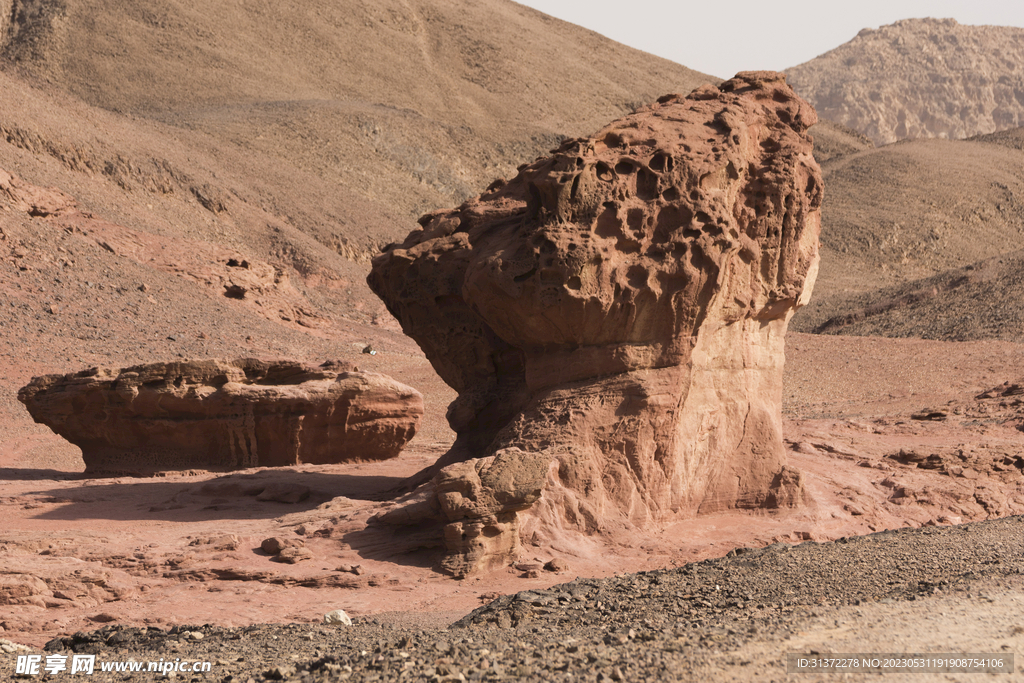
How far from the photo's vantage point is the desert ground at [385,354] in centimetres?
602

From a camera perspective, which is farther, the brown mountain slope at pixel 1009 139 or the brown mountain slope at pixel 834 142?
the brown mountain slope at pixel 834 142

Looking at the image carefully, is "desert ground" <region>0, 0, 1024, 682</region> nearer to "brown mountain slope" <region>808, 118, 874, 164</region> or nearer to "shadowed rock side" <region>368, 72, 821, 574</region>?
"shadowed rock side" <region>368, 72, 821, 574</region>

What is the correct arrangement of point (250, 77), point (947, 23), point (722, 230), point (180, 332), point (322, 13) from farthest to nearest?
point (947, 23)
point (322, 13)
point (250, 77)
point (180, 332)
point (722, 230)

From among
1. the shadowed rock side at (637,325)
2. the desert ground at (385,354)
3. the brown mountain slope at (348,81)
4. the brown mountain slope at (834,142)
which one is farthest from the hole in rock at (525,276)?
the brown mountain slope at (834,142)

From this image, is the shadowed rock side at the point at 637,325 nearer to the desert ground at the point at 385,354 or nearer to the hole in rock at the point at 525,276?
the hole in rock at the point at 525,276

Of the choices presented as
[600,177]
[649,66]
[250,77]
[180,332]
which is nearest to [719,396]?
[600,177]

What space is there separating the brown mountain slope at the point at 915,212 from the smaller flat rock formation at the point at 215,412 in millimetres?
33890

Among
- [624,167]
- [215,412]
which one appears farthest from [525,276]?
[215,412]

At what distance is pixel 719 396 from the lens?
9.98 m

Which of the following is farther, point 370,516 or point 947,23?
point 947,23

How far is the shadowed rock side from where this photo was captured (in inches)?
344

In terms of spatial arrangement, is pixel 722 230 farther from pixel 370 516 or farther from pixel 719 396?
pixel 370 516

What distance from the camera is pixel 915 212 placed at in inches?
2094

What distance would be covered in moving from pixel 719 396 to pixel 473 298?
8.76 feet
